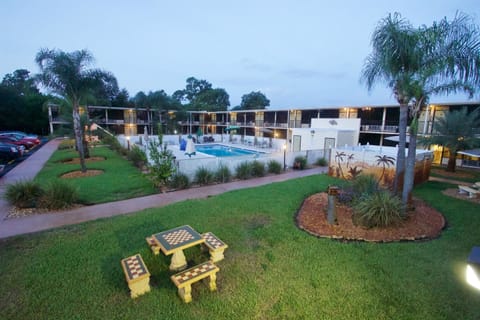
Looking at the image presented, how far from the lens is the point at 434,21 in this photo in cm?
571

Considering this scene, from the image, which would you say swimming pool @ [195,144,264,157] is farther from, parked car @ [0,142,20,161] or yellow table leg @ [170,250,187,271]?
yellow table leg @ [170,250,187,271]

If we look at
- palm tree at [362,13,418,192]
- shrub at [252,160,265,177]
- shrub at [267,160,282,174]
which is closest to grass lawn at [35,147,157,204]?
shrub at [252,160,265,177]

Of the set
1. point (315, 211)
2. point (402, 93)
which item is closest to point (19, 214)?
point (315, 211)

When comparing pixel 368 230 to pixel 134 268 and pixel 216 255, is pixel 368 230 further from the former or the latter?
pixel 134 268

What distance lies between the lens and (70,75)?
9773mm

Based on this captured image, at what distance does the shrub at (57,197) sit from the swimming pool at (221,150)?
1651cm

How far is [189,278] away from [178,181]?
611cm

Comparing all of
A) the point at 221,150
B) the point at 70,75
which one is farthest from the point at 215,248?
the point at 221,150

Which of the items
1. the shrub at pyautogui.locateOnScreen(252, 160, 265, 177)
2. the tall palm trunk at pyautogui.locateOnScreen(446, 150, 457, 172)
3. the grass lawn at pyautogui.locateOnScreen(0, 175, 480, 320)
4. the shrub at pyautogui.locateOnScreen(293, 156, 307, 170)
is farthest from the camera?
the shrub at pyautogui.locateOnScreen(293, 156, 307, 170)

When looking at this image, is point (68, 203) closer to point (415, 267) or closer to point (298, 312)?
point (298, 312)

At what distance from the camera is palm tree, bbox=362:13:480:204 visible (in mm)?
5387

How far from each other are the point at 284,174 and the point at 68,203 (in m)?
9.12

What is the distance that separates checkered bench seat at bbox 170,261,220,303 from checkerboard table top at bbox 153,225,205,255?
1.29 feet

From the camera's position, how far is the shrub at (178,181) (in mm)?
8734
